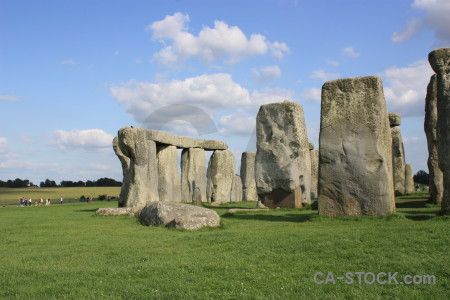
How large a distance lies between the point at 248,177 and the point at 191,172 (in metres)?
4.29

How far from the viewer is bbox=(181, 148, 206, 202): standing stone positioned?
25344 mm

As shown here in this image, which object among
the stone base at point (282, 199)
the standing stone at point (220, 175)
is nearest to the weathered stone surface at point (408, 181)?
the stone base at point (282, 199)

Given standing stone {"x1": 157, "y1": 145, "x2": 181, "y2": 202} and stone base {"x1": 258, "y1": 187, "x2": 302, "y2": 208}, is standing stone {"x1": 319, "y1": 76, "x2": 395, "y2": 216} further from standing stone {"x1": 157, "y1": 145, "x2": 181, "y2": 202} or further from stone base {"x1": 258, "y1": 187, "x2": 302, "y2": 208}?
standing stone {"x1": 157, "y1": 145, "x2": 181, "y2": 202}

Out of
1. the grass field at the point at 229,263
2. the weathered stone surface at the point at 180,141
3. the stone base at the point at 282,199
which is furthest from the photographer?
the weathered stone surface at the point at 180,141

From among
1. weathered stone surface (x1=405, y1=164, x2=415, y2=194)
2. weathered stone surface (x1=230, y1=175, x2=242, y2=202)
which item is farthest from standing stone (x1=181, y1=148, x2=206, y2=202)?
weathered stone surface (x1=405, y1=164, x2=415, y2=194)

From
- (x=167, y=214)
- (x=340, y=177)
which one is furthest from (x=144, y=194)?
(x=340, y=177)

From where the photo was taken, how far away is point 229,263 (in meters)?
6.18

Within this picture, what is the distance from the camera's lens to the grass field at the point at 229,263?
5023 millimetres

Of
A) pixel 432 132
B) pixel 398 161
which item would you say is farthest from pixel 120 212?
pixel 398 161

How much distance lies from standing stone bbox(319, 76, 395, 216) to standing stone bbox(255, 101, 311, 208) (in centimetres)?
564

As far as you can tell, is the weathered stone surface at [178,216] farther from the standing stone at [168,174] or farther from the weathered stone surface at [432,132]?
the standing stone at [168,174]

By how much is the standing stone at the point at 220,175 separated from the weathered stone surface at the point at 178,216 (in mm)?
14041

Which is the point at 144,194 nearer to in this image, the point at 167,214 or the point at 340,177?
the point at 167,214

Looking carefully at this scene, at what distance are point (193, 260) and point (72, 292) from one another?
182cm
